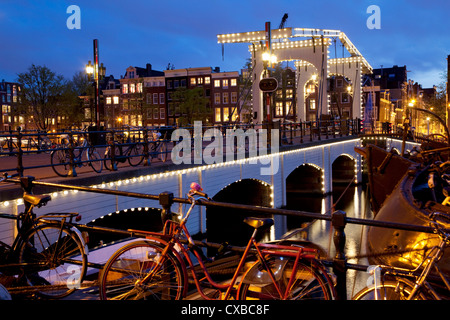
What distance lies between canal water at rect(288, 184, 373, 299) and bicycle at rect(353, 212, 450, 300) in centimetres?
698

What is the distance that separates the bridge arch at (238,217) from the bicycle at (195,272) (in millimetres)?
14198

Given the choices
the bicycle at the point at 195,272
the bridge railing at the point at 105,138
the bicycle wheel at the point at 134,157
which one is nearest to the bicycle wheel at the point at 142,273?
the bicycle at the point at 195,272

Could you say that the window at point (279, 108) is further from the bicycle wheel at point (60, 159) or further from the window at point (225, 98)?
the bicycle wheel at point (60, 159)

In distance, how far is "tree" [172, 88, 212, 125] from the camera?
51000mm

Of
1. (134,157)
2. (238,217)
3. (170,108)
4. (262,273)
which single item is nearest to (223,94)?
(170,108)

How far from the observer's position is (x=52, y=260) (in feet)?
15.0

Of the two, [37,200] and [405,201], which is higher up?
[37,200]

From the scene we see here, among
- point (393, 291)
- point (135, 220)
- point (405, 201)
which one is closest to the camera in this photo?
point (393, 291)

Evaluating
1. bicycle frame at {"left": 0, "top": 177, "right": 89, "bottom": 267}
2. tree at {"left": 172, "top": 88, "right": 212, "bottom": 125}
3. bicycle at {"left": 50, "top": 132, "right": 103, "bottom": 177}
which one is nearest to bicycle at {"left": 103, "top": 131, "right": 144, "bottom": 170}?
bicycle at {"left": 50, "top": 132, "right": 103, "bottom": 177}

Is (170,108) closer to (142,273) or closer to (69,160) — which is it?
(69,160)

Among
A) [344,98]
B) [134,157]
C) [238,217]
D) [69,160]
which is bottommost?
[238,217]

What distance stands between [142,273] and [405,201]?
680 cm

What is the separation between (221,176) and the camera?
15.6 m
